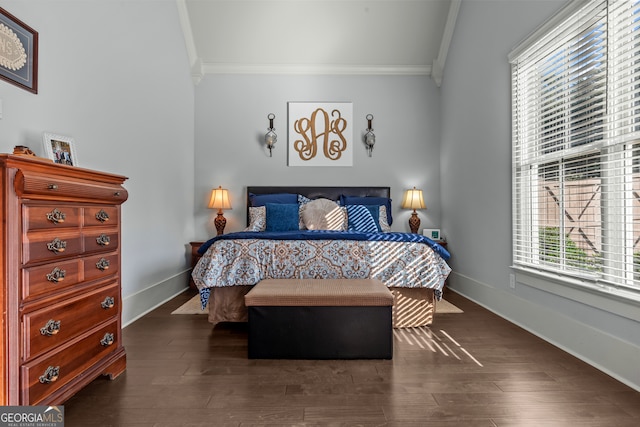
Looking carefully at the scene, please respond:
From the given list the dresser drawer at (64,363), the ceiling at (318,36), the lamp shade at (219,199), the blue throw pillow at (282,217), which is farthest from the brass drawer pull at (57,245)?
the ceiling at (318,36)

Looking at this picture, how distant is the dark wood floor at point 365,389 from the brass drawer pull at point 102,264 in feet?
2.05

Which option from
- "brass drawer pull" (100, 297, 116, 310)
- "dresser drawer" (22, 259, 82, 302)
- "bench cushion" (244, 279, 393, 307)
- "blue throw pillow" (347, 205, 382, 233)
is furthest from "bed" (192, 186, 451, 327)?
"dresser drawer" (22, 259, 82, 302)

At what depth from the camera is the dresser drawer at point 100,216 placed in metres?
1.79

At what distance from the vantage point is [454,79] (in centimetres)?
453

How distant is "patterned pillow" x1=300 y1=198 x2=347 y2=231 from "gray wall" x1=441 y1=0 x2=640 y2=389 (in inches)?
56.3

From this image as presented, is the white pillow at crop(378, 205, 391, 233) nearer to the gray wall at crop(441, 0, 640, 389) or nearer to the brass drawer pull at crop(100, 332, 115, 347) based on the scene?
the gray wall at crop(441, 0, 640, 389)

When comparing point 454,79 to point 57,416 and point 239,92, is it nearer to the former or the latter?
point 239,92

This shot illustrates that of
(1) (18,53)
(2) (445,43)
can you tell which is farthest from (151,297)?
(2) (445,43)

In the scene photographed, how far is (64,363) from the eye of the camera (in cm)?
162

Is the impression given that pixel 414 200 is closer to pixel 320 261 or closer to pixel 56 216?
pixel 320 261

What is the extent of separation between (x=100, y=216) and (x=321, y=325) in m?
1.39

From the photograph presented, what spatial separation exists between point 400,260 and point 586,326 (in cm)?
128

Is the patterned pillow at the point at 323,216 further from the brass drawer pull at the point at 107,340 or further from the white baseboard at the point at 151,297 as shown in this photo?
the brass drawer pull at the point at 107,340

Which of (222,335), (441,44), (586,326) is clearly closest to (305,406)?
(222,335)
